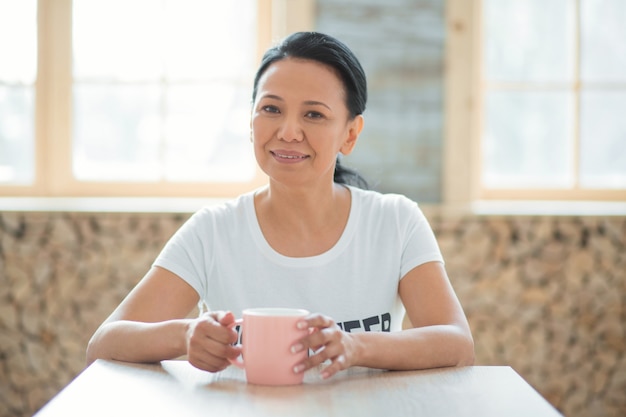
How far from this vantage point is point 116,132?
274 centimetres

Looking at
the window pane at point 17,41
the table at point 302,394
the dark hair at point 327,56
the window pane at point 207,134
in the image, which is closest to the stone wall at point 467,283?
the window pane at point 207,134

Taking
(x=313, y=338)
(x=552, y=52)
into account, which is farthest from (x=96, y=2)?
(x=313, y=338)

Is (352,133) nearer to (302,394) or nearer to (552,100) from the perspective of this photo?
(302,394)

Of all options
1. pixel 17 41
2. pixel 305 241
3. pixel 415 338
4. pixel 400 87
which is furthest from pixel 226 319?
pixel 17 41

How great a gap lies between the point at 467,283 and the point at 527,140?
61 centimetres

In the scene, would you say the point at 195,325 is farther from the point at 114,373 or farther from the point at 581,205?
the point at 581,205

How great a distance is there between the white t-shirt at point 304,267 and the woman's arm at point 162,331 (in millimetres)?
38

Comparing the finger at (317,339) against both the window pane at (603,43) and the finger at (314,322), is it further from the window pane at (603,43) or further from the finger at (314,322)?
the window pane at (603,43)

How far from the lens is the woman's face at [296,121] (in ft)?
4.87

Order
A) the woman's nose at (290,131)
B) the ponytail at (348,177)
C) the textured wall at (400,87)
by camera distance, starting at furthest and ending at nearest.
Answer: the textured wall at (400,87), the ponytail at (348,177), the woman's nose at (290,131)

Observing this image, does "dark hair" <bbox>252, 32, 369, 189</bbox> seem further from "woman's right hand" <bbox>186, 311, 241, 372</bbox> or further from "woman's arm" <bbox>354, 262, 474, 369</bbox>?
"woman's right hand" <bbox>186, 311, 241, 372</bbox>

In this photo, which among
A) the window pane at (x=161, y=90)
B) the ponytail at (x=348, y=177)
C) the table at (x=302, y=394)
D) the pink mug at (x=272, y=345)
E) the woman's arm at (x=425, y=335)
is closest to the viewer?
the table at (x=302, y=394)

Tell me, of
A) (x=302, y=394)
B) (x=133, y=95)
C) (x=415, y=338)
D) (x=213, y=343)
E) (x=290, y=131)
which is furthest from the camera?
(x=133, y=95)

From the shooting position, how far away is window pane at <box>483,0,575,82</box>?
8.94ft
